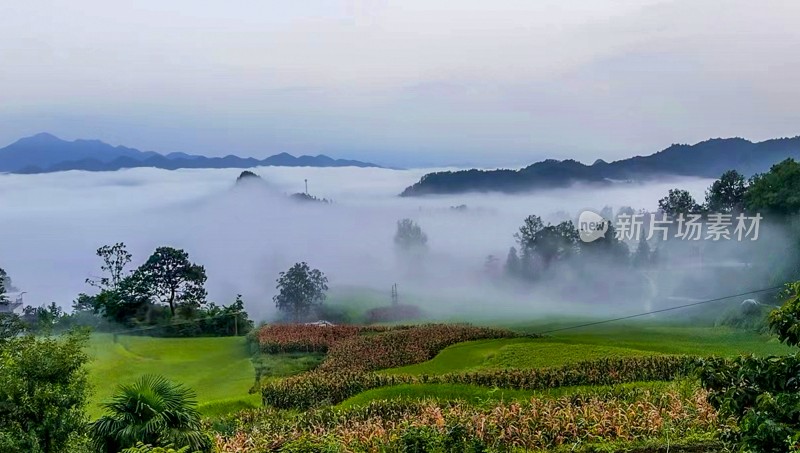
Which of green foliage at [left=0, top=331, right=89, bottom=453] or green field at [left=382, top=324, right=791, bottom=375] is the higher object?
green foliage at [left=0, top=331, right=89, bottom=453]

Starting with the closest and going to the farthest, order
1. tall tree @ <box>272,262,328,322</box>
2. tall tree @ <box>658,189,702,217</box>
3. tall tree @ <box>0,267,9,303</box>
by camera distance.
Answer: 1. tall tree @ <box>0,267,9,303</box>
2. tall tree @ <box>272,262,328,322</box>
3. tall tree @ <box>658,189,702,217</box>

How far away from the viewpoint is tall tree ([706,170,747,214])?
46.3 feet

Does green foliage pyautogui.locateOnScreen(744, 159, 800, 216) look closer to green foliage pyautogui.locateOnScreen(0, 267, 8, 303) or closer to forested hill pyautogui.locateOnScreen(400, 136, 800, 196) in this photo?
forested hill pyautogui.locateOnScreen(400, 136, 800, 196)

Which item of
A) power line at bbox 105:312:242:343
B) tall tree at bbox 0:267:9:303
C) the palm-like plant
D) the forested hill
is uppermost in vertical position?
the forested hill

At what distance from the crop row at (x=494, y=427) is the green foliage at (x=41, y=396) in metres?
1.97

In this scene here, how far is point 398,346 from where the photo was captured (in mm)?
12031

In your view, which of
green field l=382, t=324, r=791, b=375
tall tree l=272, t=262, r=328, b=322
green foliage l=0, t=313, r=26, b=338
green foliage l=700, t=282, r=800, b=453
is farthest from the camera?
tall tree l=272, t=262, r=328, b=322

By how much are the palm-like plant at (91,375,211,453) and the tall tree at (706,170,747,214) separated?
39.0 feet

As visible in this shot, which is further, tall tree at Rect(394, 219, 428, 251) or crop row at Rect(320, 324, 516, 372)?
tall tree at Rect(394, 219, 428, 251)

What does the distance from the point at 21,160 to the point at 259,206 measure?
5986 mm

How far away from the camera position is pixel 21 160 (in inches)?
608

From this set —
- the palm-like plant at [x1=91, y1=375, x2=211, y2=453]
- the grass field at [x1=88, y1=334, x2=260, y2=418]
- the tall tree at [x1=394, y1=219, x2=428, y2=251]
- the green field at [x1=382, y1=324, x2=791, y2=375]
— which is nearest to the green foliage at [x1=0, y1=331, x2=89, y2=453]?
the palm-like plant at [x1=91, y1=375, x2=211, y2=453]

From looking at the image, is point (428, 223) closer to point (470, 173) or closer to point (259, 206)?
point (470, 173)

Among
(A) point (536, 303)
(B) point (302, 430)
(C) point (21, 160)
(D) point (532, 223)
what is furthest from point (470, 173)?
(C) point (21, 160)
